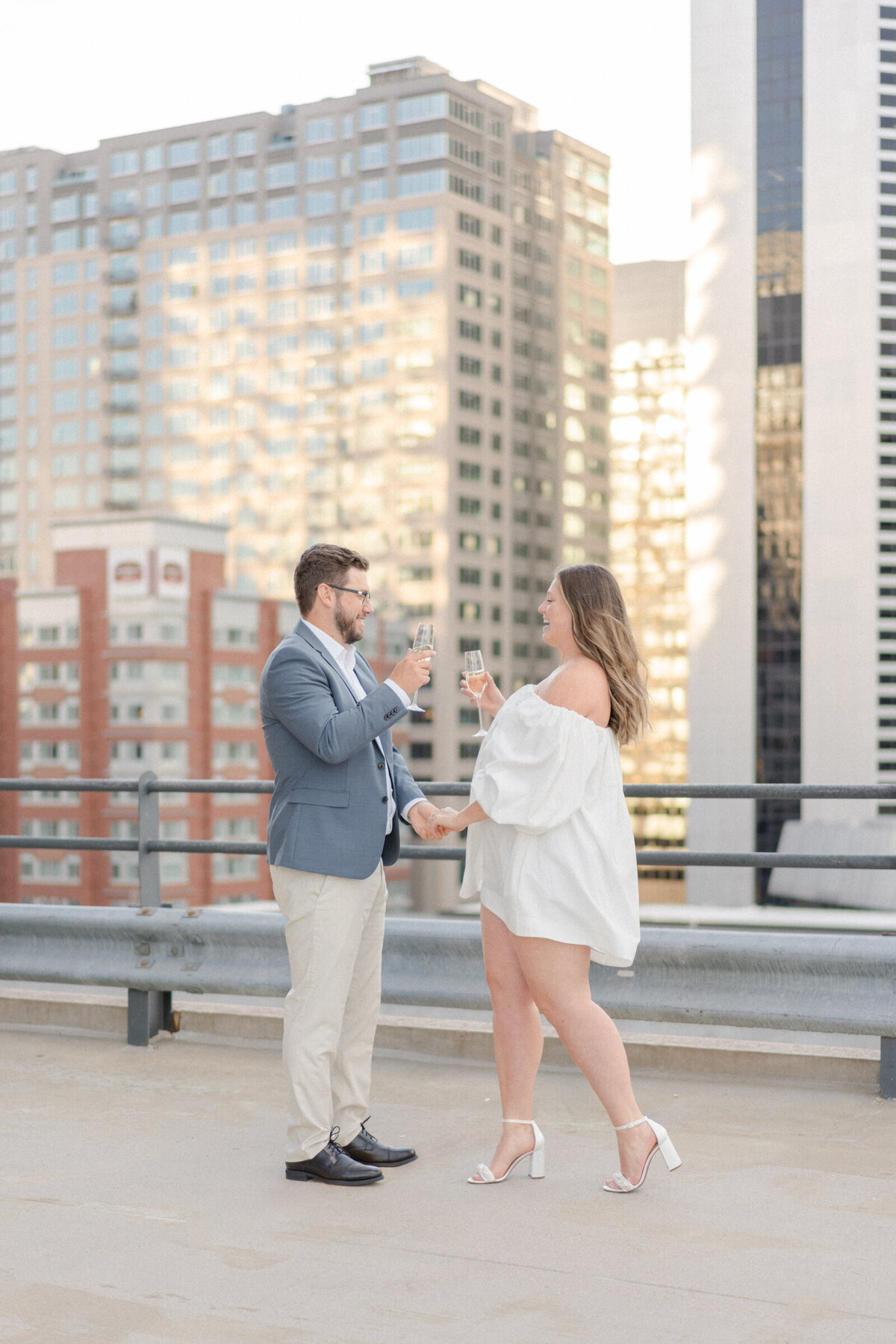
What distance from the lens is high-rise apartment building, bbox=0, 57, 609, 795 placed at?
138m

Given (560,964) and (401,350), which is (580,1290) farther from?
(401,350)

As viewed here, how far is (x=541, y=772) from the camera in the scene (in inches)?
182

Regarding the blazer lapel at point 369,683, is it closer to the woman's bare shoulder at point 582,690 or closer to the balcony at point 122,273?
the woman's bare shoulder at point 582,690

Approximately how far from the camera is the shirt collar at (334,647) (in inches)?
196

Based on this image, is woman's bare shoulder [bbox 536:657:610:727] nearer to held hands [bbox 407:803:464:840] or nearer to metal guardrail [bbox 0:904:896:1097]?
held hands [bbox 407:803:464:840]

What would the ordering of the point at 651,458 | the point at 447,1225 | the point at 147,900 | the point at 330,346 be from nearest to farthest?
Answer: the point at 447,1225, the point at 147,900, the point at 330,346, the point at 651,458

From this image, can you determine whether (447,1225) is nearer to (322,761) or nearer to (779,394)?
(322,761)

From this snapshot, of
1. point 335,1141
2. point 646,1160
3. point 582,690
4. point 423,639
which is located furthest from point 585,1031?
point 423,639

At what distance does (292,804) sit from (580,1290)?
177cm

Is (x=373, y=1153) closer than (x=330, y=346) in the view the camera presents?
Yes

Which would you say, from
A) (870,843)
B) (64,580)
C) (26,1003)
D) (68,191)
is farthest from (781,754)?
(26,1003)

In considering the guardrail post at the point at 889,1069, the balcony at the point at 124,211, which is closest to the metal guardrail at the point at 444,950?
the guardrail post at the point at 889,1069

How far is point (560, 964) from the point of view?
467 cm

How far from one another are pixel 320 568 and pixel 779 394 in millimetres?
113894
